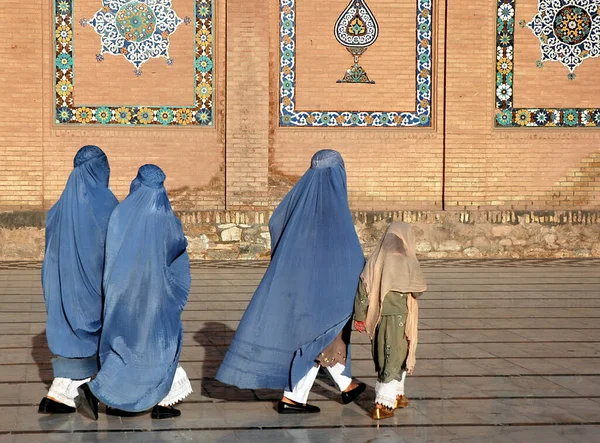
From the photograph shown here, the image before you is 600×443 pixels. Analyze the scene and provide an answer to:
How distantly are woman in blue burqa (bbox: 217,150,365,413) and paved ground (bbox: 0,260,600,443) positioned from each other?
0.20 meters

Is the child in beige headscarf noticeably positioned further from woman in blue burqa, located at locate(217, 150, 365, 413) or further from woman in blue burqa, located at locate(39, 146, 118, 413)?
woman in blue burqa, located at locate(39, 146, 118, 413)

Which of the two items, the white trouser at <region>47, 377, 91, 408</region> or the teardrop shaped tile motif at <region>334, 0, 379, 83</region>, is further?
the teardrop shaped tile motif at <region>334, 0, 379, 83</region>

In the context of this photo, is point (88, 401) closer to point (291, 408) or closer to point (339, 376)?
point (291, 408)

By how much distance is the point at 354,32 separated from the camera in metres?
13.3

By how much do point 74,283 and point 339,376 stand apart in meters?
1.48

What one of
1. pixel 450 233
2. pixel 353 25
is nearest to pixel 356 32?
pixel 353 25

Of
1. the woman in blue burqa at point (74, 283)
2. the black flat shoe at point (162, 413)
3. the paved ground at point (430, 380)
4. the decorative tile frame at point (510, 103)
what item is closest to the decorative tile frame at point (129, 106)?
the paved ground at point (430, 380)

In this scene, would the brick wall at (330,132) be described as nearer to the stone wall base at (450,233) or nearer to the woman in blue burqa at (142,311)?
the stone wall base at (450,233)

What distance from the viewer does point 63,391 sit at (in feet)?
18.3

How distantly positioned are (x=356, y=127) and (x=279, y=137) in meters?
0.97

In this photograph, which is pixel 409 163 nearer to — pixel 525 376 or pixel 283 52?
pixel 283 52

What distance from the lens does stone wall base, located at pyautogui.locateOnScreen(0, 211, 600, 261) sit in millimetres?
13117

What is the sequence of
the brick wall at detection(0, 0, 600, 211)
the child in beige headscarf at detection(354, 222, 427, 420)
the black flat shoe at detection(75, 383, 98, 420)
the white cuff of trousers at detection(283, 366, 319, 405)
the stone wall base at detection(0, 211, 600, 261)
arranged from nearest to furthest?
1. the black flat shoe at detection(75, 383, 98, 420)
2. the child in beige headscarf at detection(354, 222, 427, 420)
3. the white cuff of trousers at detection(283, 366, 319, 405)
4. the brick wall at detection(0, 0, 600, 211)
5. the stone wall base at detection(0, 211, 600, 261)

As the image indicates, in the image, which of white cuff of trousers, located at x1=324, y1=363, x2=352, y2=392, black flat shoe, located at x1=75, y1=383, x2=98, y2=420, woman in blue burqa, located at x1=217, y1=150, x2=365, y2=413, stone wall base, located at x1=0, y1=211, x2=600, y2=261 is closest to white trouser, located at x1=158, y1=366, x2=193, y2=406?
woman in blue burqa, located at x1=217, y1=150, x2=365, y2=413
